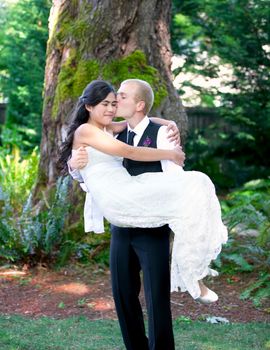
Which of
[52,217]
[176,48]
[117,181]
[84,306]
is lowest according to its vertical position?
[84,306]

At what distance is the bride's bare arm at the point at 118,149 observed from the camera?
12.9 ft

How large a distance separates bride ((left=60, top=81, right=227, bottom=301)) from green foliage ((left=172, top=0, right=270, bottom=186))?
30.3 ft

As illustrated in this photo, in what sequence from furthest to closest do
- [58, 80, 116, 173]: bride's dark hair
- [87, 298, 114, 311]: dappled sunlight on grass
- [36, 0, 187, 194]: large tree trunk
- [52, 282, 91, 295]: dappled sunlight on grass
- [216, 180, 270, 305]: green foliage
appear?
[36, 0, 187, 194]: large tree trunk < [216, 180, 270, 305]: green foliage < [52, 282, 91, 295]: dappled sunlight on grass < [87, 298, 114, 311]: dappled sunlight on grass < [58, 80, 116, 173]: bride's dark hair

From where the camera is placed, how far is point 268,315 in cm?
643

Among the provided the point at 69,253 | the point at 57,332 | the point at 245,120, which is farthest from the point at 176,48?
the point at 57,332

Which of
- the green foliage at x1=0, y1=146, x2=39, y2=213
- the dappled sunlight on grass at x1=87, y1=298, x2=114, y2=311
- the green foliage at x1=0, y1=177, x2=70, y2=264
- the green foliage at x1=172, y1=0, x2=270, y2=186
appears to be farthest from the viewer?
the green foliage at x1=172, y1=0, x2=270, y2=186

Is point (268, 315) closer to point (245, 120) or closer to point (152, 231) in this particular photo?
point (152, 231)

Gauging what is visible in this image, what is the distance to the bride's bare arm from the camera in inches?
155

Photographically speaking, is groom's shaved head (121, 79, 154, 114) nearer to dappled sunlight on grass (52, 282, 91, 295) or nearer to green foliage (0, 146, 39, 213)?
dappled sunlight on grass (52, 282, 91, 295)

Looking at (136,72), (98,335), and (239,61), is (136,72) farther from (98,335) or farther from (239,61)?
(239,61)

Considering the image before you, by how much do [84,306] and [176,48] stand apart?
7.97 m

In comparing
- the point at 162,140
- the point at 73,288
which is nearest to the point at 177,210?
the point at 162,140

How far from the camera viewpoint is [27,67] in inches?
559

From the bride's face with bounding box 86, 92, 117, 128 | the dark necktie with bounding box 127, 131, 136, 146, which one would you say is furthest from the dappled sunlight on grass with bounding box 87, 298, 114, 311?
the bride's face with bounding box 86, 92, 117, 128
